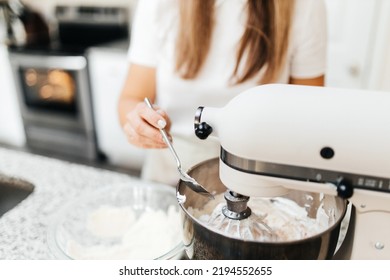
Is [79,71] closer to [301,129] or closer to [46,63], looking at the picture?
[46,63]

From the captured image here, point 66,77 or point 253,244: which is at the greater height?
point 253,244

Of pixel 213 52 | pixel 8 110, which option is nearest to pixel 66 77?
pixel 8 110

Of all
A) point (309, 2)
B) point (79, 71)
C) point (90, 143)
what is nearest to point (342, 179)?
point (309, 2)

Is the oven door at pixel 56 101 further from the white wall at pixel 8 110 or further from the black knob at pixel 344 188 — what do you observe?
the black knob at pixel 344 188

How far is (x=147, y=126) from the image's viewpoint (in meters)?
0.69

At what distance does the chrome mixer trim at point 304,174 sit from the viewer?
475mm

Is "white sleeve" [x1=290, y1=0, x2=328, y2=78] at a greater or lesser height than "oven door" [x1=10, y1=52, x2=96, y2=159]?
greater

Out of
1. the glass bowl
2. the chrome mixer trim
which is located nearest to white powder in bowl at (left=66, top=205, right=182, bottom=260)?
the glass bowl

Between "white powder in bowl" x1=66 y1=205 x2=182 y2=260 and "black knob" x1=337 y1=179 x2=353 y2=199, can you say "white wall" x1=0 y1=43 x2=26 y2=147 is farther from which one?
"black knob" x1=337 y1=179 x2=353 y2=199

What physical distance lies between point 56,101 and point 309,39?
218 centimetres

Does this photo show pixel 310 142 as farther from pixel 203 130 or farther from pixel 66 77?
pixel 66 77

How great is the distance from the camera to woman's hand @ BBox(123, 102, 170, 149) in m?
0.67

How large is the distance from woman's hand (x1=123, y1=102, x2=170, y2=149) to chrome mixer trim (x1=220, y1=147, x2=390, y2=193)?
183 millimetres
